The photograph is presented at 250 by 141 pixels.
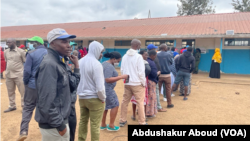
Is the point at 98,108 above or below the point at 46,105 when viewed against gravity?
below

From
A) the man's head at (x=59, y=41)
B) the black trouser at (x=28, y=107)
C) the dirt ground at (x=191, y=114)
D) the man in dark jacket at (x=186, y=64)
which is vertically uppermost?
the man's head at (x=59, y=41)

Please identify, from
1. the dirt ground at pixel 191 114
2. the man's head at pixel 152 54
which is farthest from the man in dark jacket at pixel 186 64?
the man's head at pixel 152 54

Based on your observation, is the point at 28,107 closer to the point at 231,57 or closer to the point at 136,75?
the point at 136,75

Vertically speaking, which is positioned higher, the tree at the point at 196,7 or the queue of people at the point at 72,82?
the tree at the point at 196,7

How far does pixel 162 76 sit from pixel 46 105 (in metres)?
3.76

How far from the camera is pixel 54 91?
5.35 feet

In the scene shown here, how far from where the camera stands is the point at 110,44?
49.3ft

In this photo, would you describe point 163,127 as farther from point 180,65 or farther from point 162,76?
point 180,65

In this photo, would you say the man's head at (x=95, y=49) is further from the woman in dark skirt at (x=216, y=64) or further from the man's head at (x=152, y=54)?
the woman in dark skirt at (x=216, y=64)

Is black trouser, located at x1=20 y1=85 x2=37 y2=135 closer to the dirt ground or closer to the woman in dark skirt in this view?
the dirt ground

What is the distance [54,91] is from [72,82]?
0.35 metres

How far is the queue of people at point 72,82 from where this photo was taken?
65.6 inches

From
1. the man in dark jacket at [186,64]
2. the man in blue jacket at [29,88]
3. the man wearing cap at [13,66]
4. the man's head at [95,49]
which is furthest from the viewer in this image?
the man in dark jacket at [186,64]

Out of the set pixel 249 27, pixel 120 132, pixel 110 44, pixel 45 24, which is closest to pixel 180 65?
pixel 120 132
